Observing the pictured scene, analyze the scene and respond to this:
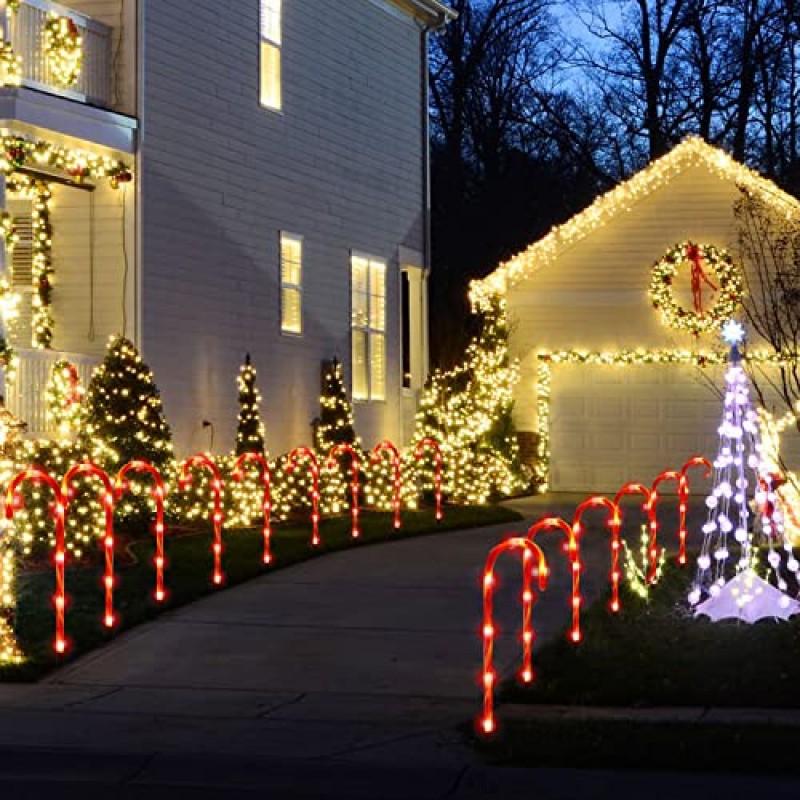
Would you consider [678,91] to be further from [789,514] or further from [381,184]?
[789,514]

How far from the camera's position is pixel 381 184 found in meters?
25.0

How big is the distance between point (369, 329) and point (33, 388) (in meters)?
7.95

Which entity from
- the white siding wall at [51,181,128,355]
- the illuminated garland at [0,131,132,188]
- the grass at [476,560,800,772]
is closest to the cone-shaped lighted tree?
the white siding wall at [51,181,128,355]

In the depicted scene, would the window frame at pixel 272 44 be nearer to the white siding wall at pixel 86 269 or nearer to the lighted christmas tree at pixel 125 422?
the white siding wall at pixel 86 269

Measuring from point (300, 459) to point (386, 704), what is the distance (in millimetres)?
10934

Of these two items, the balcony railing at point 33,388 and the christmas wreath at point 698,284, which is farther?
the christmas wreath at point 698,284

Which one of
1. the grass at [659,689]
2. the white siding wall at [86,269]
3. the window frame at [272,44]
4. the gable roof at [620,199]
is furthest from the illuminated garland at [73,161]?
the gable roof at [620,199]

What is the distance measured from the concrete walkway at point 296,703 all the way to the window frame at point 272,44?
816 cm

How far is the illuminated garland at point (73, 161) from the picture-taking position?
17672 millimetres

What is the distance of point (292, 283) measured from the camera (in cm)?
2252

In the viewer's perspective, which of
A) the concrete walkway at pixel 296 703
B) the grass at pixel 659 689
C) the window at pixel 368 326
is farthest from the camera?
the window at pixel 368 326

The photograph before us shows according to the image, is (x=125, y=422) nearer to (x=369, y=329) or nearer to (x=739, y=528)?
(x=739, y=528)

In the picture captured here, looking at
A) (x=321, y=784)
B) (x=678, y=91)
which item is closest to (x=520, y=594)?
(x=321, y=784)

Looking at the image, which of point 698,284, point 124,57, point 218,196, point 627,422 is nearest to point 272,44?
point 218,196
